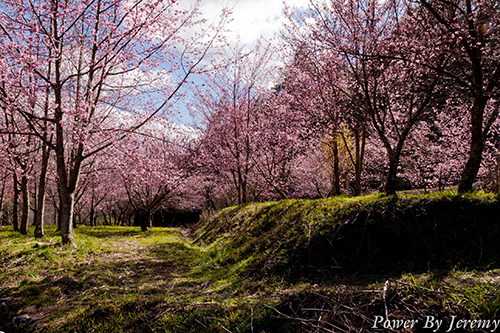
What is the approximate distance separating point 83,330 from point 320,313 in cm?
295

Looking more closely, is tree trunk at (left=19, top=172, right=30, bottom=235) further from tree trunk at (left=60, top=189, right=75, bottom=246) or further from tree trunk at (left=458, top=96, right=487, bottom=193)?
tree trunk at (left=458, top=96, right=487, bottom=193)

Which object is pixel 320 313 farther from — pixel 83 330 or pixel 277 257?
pixel 83 330

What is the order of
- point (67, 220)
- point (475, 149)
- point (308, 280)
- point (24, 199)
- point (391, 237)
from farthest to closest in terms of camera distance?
point (24, 199) < point (67, 220) < point (475, 149) < point (391, 237) < point (308, 280)

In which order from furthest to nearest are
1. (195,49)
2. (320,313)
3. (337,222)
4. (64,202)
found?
(195,49), (64,202), (337,222), (320,313)

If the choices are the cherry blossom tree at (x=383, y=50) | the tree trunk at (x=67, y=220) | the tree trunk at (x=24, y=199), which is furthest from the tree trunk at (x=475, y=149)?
the tree trunk at (x=24, y=199)

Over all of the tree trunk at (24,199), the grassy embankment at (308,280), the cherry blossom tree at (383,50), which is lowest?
the grassy embankment at (308,280)

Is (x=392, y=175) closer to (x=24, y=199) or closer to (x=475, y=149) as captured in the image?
(x=475, y=149)

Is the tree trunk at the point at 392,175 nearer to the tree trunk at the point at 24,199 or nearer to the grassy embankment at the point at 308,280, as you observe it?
the grassy embankment at the point at 308,280

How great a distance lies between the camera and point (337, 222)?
5219 millimetres

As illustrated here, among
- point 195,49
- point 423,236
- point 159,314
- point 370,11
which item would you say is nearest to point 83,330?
point 159,314

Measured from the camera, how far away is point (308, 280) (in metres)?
4.32

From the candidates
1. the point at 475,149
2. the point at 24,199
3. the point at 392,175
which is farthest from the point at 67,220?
the point at 475,149

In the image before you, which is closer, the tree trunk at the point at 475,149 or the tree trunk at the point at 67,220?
the tree trunk at the point at 475,149

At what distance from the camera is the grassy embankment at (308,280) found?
290 centimetres
